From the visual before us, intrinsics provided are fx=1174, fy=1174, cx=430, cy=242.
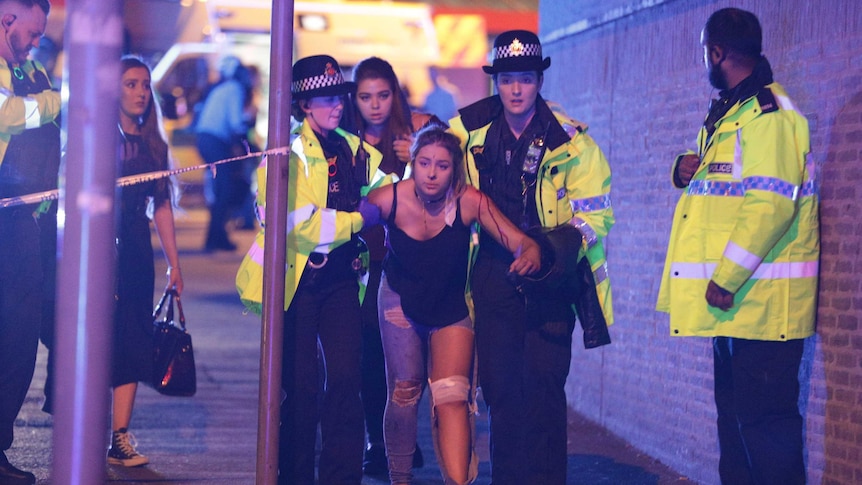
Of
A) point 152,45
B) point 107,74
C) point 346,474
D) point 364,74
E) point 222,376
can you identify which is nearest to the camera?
point 107,74

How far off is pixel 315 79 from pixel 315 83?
2 centimetres

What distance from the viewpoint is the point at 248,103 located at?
52.7 ft

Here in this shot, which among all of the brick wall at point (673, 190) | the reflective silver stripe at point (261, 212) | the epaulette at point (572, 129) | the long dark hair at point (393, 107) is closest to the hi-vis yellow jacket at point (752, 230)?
the brick wall at point (673, 190)

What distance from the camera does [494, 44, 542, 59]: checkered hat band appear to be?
5.35 metres

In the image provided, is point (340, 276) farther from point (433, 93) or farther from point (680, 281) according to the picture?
point (433, 93)

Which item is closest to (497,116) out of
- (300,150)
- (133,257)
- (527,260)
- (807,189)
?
(527,260)

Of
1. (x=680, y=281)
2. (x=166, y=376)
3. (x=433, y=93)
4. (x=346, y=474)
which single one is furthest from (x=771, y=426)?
(x=433, y=93)

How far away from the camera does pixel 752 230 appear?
15.3 ft

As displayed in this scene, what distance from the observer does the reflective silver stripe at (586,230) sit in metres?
5.24

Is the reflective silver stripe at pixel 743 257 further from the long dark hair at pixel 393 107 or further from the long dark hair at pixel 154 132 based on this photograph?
the long dark hair at pixel 154 132

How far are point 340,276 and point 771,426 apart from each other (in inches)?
77.2

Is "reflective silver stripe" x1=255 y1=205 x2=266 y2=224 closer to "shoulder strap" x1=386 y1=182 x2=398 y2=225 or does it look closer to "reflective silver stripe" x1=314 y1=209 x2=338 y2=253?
"reflective silver stripe" x1=314 y1=209 x2=338 y2=253

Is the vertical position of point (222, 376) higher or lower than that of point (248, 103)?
lower

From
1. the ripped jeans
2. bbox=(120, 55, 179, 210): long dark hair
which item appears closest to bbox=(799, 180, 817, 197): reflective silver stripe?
→ the ripped jeans
